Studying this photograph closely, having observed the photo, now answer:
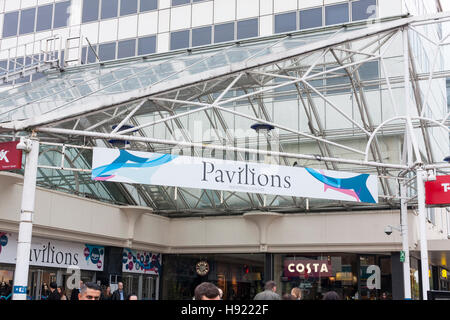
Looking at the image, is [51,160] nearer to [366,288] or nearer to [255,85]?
[255,85]

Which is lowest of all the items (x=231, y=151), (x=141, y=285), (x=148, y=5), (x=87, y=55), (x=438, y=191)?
(x=141, y=285)

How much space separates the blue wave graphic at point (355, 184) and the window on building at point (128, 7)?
18.4m

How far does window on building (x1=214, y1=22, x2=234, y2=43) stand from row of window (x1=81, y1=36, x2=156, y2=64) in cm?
327

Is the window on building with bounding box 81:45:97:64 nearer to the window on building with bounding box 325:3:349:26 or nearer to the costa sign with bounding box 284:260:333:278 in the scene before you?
the window on building with bounding box 325:3:349:26

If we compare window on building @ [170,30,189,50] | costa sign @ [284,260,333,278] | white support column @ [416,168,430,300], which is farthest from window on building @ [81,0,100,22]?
white support column @ [416,168,430,300]

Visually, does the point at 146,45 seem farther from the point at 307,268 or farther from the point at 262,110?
the point at 307,268

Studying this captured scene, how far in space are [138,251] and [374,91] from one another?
11796mm

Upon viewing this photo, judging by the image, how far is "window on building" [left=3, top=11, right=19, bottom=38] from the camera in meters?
32.5

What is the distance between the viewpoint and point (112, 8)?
30484mm

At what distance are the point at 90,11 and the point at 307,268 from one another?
1723 cm

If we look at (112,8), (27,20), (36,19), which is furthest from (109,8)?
(27,20)

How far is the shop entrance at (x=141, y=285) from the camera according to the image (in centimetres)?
2473

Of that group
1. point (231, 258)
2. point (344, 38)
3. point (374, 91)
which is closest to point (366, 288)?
point (231, 258)

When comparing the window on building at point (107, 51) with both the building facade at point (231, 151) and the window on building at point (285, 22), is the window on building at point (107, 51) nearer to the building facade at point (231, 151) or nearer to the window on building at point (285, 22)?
the building facade at point (231, 151)
